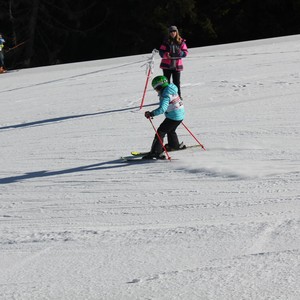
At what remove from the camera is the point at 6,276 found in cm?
668

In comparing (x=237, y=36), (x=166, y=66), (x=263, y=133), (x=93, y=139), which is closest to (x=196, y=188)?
(x=263, y=133)

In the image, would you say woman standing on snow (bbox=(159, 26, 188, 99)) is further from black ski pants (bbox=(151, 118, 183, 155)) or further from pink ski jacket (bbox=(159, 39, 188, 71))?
black ski pants (bbox=(151, 118, 183, 155))

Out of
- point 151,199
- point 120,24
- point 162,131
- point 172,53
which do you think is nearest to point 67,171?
point 162,131

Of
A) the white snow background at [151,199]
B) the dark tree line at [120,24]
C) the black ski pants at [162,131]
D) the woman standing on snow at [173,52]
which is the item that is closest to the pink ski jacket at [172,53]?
the woman standing on snow at [173,52]

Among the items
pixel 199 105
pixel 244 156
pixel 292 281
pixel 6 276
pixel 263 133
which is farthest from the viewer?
pixel 199 105

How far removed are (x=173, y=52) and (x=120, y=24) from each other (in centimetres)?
2465

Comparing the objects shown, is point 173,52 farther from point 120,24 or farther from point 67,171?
point 120,24

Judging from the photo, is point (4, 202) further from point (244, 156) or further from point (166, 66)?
point (166, 66)

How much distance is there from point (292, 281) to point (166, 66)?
7.99 meters

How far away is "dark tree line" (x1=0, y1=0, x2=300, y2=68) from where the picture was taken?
1404 inches

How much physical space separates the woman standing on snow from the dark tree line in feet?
71.2

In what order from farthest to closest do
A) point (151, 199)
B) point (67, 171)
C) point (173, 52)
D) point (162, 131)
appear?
1. point (173, 52)
2. point (162, 131)
3. point (67, 171)
4. point (151, 199)

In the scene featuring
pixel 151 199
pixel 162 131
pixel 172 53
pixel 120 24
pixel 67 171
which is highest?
pixel 120 24

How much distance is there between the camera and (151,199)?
28.7ft
